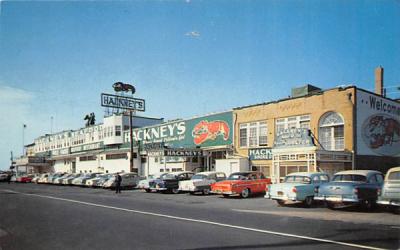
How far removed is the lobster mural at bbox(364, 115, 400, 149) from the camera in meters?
25.3

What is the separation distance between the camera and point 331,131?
25109 mm

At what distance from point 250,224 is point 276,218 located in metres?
1.97

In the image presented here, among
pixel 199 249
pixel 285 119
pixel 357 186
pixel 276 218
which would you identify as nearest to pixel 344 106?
pixel 285 119

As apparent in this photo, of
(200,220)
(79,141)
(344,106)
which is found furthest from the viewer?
(79,141)

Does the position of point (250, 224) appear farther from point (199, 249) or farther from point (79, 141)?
point (79, 141)

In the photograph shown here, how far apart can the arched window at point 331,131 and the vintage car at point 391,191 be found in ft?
35.5

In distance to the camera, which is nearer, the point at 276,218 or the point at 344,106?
the point at 276,218

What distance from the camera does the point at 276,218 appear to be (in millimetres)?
13102

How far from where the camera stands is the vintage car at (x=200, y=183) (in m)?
24.7

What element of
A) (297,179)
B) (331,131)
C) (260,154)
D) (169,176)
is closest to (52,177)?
(169,176)

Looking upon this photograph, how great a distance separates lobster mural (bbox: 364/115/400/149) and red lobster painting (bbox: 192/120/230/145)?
1176cm

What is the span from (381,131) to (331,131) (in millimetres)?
4207

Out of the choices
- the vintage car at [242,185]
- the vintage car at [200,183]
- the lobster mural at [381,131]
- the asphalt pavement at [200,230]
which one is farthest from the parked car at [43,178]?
the lobster mural at [381,131]

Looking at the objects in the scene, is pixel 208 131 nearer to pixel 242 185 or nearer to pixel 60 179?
pixel 242 185
